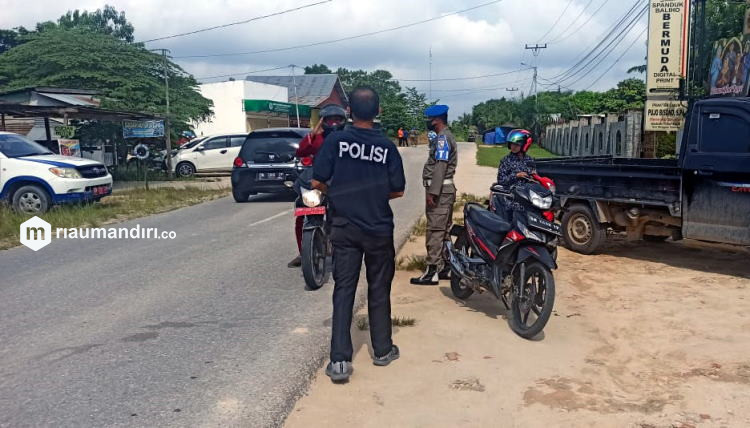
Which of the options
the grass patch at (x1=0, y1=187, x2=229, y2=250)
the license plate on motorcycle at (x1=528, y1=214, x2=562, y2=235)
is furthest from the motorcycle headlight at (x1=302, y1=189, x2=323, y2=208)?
the grass patch at (x1=0, y1=187, x2=229, y2=250)

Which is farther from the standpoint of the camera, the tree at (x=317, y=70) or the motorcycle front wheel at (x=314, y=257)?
the tree at (x=317, y=70)

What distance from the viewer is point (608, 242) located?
9781 mm

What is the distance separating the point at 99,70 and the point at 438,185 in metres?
23.3

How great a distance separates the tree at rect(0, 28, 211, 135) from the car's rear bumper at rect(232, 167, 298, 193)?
1108 centimetres

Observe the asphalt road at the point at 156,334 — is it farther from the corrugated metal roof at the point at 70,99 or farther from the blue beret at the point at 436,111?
the corrugated metal roof at the point at 70,99

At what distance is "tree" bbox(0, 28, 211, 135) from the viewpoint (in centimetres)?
2567

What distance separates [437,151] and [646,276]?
10.0 feet

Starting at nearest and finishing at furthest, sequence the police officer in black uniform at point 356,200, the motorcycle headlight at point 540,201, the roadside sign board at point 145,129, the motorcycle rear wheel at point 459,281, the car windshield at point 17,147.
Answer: the police officer in black uniform at point 356,200, the motorcycle headlight at point 540,201, the motorcycle rear wheel at point 459,281, the car windshield at point 17,147, the roadside sign board at point 145,129

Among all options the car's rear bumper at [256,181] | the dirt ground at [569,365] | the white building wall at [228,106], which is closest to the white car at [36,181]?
the car's rear bumper at [256,181]

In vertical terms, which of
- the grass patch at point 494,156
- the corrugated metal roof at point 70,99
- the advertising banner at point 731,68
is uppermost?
the advertising banner at point 731,68

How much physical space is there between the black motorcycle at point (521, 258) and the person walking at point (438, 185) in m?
0.75

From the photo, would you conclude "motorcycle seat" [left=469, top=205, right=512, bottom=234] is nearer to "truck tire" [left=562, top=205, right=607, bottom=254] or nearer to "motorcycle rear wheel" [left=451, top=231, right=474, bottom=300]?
"motorcycle rear wheel" [left=451, top=231, right=474, bottom=300]

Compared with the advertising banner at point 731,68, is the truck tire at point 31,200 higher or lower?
lower

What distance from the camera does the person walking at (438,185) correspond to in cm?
663
